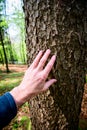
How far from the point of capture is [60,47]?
2.07 metres

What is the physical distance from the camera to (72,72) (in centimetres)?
219

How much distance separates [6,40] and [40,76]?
25100 mm

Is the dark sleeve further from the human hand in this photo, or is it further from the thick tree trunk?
the thick tree trunk

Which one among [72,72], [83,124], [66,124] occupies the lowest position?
[83,124]

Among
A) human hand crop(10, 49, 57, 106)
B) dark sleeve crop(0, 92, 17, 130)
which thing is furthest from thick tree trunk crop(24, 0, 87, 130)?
dark sleeve crop(0, 92, 17, 130)

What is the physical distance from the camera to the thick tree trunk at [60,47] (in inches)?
77.6

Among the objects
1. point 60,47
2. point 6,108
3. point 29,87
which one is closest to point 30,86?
point 29,87

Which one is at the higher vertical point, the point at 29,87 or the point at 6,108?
the point at 29,87

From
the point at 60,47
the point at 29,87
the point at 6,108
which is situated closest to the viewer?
the point at 6,108

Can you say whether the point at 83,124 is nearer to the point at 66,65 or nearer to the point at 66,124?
the point at 66,124

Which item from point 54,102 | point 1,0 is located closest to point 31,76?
point 54,102

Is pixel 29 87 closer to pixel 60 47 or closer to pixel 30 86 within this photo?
pixel 30 86

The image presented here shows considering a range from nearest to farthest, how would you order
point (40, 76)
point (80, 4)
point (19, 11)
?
point (40, 76) < point (80, 4) < point (19, 11)

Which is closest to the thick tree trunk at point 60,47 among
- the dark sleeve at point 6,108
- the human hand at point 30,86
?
the human hand at point 30,86
